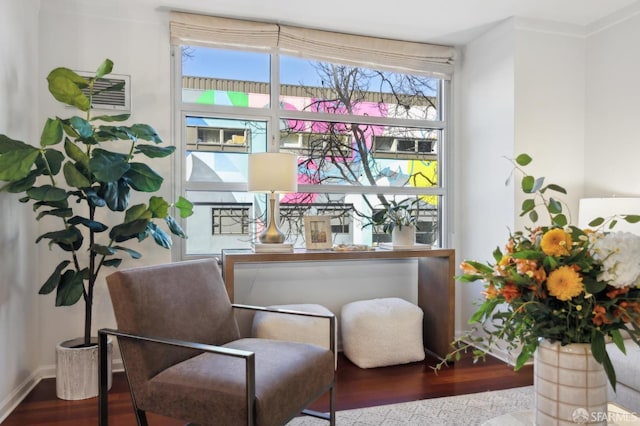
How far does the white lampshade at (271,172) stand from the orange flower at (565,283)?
1.88 m

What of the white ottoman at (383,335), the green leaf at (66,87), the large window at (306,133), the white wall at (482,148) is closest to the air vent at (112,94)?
the large window at (306,133)

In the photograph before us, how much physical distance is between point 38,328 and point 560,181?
12.2 feet

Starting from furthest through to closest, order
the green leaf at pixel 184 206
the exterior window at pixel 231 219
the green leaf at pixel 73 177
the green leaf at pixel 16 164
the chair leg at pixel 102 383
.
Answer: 1. the exterior window at pixel 231 219
2. the green leaf at pixel 184 206
3. the green leaf at pixel 73 177
4. the green leaf at pixel 16 164
5. the chair leg at pixel 102 383

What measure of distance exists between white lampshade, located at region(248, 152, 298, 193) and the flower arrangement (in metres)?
1.71

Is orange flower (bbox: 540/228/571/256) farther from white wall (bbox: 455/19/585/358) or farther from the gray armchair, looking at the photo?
white wall (bbox: 455/19/585/358)

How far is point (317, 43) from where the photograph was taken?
3234 mm

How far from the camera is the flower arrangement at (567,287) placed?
1.09 metres

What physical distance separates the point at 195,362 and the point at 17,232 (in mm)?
1452

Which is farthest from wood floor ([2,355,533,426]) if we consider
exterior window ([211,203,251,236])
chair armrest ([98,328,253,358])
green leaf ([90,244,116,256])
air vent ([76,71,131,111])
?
air vent ([76,71,131,111])

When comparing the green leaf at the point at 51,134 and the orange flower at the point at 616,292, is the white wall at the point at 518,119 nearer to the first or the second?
the orange flower at the point at 616,292

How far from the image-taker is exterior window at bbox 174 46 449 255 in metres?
3.17

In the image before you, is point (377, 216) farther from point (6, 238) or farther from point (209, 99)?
point (6, 238)

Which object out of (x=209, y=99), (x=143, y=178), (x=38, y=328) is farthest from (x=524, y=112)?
(x=38, y=328)

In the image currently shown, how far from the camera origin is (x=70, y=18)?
2816mm
